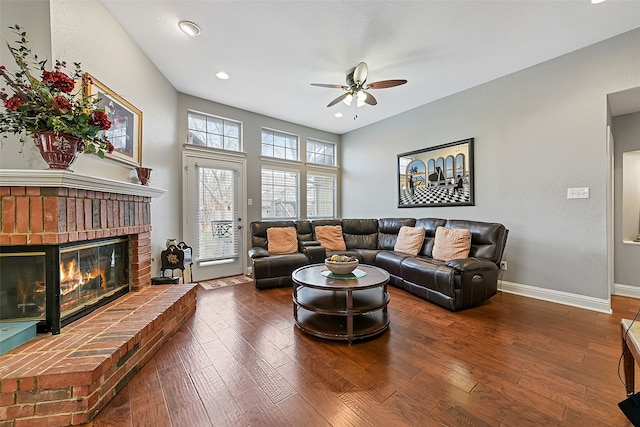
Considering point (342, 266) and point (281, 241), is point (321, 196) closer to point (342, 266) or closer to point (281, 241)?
point (281, 241)

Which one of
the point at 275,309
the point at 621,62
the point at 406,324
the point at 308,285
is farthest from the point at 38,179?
the point at 621,62

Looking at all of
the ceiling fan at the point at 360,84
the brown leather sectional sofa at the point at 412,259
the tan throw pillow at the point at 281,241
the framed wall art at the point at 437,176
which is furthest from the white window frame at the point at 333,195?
the ceiling fan at the point at 360,84

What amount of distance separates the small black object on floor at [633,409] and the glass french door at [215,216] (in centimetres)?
432

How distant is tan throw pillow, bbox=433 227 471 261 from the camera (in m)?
3.18

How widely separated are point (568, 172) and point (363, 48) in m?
2.77

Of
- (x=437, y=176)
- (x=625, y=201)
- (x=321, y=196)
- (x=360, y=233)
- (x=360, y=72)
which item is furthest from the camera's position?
(x=321, y=196)

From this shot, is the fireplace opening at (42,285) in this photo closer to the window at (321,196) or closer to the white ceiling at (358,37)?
the white ceiling at (358,37)

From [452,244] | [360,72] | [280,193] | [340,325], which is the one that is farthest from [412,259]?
[280,193]

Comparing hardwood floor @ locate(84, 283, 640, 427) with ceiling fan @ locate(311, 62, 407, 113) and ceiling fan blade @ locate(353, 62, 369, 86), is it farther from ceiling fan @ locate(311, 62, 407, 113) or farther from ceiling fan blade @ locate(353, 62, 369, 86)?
ceiling fan blade @ locate(353, 62, 369, 86)

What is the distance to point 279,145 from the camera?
504 centimetres

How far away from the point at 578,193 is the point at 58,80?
478 centimetres

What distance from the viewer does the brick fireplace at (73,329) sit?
1.28 m

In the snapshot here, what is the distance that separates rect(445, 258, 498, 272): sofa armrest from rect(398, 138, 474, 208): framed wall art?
1184 millimetres

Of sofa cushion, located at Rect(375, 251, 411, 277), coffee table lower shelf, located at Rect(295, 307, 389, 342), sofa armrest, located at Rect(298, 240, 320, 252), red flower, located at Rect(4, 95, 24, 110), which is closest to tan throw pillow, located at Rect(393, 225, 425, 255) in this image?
sofa cushion, located at Rect(375, 251, 411, 277)
